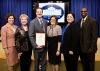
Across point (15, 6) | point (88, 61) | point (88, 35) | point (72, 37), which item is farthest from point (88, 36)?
point (15, 6)

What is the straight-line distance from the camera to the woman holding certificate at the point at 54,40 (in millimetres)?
3490

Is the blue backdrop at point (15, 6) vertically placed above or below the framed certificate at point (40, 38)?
above

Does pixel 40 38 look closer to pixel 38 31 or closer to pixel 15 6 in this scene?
pixel 38 31

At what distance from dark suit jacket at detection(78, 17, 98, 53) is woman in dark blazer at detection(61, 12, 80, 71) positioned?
Answer: 0.57 ft

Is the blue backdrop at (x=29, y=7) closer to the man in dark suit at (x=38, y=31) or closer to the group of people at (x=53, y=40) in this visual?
the group of people at (x=53, y=40)

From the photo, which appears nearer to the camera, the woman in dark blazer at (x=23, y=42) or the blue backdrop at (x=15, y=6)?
the woman in dark blazer at (x=23, y=42)

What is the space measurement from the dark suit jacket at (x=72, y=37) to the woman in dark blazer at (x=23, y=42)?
2.41 feet

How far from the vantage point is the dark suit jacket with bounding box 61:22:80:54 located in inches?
133

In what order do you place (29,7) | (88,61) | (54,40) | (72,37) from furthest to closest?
(29,7) → (88,61) → (54,40) → (72,37)

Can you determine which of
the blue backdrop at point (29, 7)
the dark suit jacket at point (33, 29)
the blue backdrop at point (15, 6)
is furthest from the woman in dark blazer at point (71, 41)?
the blue backdrop at point (15, 6)

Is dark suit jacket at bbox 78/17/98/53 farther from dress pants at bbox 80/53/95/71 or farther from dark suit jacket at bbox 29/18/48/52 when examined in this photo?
dark suit jacket at bbox 29/18/48/52

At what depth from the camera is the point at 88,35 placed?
11.6ft

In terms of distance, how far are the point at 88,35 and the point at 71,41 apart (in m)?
0.37

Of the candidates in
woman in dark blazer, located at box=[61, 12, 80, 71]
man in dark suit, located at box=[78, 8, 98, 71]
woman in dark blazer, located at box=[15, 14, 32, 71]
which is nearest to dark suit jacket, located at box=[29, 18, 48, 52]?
woman in dark blazer, located at box=[15, 14, 32, 71]
